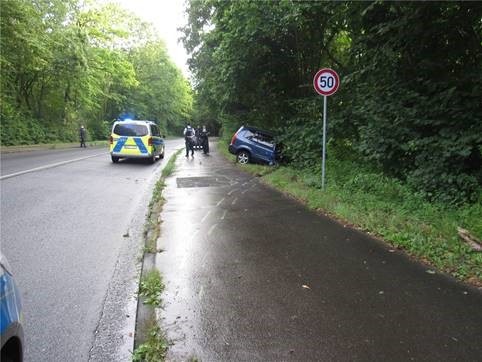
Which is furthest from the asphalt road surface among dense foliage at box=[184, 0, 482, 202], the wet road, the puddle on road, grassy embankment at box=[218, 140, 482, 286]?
dense foliage at box=[184, 0, 482, 202]

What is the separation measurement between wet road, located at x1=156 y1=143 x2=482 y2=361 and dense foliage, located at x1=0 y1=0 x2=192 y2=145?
23.5 m

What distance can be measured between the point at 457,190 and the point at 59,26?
112 feet

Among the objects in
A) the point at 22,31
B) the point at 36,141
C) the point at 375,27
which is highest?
the point at 22,31

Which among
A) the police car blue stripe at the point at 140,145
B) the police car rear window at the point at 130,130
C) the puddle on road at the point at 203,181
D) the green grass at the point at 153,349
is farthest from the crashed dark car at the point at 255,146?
the green grass at the point at 153,349

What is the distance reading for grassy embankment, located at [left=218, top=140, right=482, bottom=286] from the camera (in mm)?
5426

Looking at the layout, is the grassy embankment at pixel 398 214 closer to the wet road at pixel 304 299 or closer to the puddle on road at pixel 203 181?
the wet road at pixel 304 299

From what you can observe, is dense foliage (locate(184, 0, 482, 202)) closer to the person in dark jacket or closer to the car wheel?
the car wheel

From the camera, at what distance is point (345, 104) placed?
1309cm

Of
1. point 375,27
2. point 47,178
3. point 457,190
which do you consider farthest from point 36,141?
point 457,190

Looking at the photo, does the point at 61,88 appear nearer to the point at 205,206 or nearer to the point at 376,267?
the point at 205,206

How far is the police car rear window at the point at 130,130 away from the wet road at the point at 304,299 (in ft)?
39.1

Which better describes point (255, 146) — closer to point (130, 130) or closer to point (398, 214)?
point (130, 130)

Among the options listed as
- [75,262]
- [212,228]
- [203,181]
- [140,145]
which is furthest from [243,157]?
[75,262]

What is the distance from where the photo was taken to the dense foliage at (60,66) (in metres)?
27.1
